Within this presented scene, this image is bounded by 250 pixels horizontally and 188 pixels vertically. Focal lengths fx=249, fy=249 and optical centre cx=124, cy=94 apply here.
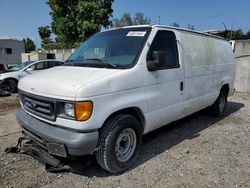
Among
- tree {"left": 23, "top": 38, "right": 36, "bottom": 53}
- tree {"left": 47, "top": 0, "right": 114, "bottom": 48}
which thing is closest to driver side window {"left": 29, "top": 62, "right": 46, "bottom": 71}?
tree {"left": 47, "top": 0, "right": 114, "bottom": 48}

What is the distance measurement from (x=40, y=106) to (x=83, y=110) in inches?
30.1

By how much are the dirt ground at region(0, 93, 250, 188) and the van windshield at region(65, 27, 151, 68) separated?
1.47 m

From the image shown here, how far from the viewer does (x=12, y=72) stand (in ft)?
38.0

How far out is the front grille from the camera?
124 inches

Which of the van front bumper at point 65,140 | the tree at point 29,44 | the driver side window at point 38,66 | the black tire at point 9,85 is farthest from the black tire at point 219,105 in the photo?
the tree at point 29,44

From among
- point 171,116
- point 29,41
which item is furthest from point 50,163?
point 29,41

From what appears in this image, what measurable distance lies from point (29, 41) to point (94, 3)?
47.5 m

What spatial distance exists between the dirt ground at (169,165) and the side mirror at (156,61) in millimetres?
1487

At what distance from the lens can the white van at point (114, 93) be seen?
3.01 meters

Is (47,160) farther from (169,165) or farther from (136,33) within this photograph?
(136,33)

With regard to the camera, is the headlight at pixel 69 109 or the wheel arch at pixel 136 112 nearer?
the headlight at pixel 69 109

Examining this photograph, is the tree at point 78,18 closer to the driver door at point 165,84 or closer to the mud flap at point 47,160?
Result: the driver door at point 165,84

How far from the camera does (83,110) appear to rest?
9.63 ft

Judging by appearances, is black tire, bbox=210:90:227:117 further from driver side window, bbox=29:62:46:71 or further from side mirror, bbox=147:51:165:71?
driver side window, bbox=29:62:46:71
